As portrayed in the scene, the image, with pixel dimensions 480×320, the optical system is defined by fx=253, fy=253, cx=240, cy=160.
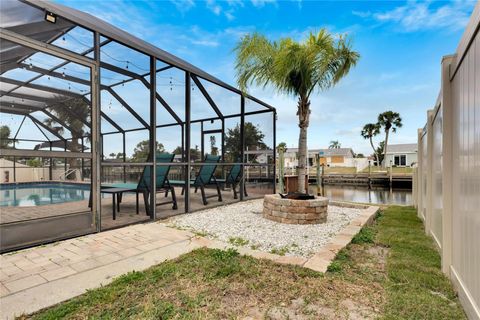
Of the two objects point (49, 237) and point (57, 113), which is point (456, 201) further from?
point (57, 113)

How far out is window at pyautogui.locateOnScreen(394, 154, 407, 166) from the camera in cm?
3384

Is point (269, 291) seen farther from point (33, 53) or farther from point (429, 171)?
point (33, 53)

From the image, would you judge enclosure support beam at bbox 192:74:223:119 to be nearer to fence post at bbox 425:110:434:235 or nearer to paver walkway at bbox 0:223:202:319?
paver walkway at bbox 0:223:202:319

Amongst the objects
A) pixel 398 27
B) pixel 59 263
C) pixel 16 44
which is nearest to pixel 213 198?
pixel 59 263

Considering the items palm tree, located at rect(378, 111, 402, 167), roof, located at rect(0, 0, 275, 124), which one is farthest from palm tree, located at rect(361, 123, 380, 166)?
roof, located at rect(0, 0, 275, 124)

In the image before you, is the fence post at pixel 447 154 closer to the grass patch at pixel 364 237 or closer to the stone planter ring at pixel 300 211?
the grass patch at pixel 364 237

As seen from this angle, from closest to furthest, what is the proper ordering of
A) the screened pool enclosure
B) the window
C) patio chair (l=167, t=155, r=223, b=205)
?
the screened pool enclosure
patio chair (l=167, t=155, r=223, b=205)
the window

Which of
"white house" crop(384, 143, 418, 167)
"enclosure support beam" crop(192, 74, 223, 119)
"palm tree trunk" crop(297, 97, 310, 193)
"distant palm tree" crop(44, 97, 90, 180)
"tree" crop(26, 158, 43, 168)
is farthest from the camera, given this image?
"white house" crop(384, 143, 418, 167)

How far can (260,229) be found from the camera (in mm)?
3812

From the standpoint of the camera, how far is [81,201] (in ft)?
11.5

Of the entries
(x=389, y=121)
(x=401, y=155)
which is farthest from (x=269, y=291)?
(x=401, y=155)

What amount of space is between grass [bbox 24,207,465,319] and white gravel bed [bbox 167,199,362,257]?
0.50 meters

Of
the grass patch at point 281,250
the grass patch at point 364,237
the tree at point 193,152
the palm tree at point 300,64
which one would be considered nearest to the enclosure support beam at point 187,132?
the palm tree at point 300,64

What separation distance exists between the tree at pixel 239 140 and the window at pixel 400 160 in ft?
111
